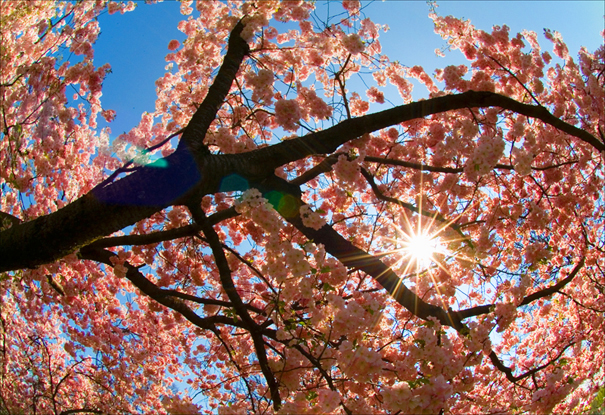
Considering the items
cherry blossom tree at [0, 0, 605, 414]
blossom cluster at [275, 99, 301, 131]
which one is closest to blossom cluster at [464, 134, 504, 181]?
cherry blossom tree at [0, 0, 605, 414]

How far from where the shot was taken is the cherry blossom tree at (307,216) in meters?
2.68

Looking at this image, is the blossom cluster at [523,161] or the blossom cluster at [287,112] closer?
the blossom cluster at [523,161]

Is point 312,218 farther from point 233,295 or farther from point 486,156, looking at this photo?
point 486,156

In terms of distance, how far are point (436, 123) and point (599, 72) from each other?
3904mm

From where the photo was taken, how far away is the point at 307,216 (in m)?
3.08

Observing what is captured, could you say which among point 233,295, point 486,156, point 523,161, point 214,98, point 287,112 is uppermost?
point 287,112

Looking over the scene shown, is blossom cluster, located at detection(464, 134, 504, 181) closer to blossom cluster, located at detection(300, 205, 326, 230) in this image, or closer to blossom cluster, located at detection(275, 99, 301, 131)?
blossom cluster, located at detection(300, 205, 326, 230)

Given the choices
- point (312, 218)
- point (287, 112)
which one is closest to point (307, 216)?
point (312, 218)

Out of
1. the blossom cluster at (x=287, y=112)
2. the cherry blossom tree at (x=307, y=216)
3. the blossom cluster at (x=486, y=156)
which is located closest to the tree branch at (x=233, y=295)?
the cherry blossom tree at (x=307, y=216)

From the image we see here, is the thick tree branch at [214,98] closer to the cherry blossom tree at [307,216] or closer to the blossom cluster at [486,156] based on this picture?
the cherry blossom tree at [307,216]

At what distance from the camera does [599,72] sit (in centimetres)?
647

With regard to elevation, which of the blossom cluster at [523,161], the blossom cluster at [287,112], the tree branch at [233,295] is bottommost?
the tree branch at [233,295]

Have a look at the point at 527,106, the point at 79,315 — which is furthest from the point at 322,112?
the point at 79,315

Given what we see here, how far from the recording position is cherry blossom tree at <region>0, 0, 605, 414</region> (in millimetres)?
2682
